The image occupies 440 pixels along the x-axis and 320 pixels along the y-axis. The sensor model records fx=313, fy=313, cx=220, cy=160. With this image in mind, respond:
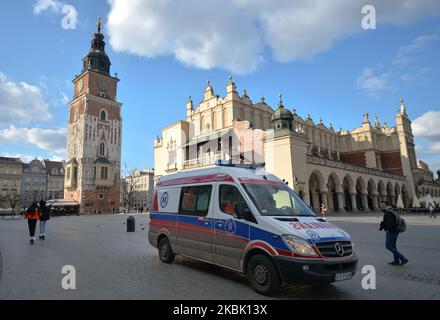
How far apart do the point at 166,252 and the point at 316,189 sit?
31532 millimetres

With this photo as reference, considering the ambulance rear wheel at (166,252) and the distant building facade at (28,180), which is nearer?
the ambulance rear wheel at (166,252)

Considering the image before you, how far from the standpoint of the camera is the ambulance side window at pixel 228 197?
655 centimetres

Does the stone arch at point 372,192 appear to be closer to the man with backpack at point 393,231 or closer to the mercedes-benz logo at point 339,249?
the man with backpack at point 393,231

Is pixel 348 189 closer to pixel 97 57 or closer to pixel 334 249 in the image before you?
pixel 334 249

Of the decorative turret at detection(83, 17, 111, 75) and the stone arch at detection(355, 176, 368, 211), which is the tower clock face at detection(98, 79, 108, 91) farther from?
the stone arch at detection(355, 176, 368, 211)

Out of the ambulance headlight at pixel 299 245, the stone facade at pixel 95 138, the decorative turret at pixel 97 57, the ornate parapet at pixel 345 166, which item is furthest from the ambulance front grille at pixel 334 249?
the decorative turret at pixel 97 57

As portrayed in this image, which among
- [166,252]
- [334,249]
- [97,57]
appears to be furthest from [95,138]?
[334,249]

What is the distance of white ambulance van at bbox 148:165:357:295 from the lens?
17.2 feet

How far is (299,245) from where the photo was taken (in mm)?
5246

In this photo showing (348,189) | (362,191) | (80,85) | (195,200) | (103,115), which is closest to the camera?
(195,200)

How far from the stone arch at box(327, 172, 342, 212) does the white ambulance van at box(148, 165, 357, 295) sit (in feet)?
105

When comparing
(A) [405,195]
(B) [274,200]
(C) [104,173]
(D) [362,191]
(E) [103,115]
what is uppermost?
(E) [103,115]

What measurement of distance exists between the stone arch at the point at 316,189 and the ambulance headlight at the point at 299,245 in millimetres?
30466

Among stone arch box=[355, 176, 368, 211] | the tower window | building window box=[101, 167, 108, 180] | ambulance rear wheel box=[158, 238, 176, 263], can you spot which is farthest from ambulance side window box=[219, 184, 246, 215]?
the tower window
